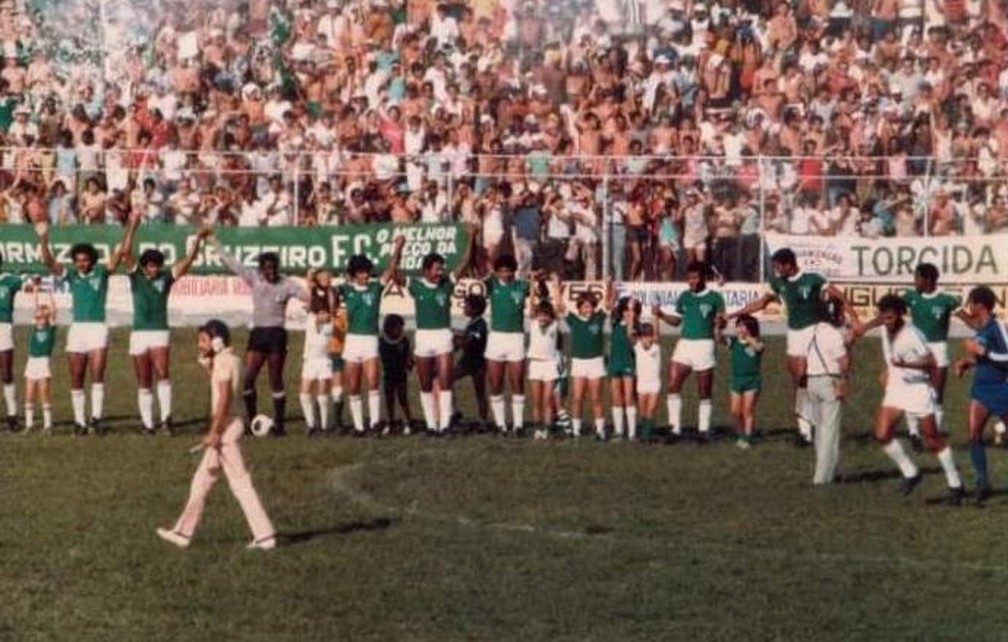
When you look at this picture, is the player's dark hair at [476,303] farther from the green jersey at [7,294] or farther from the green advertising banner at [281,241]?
the green advertising banner at [281,241]

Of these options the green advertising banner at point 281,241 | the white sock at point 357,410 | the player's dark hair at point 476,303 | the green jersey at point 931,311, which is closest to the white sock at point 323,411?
the white sock at point 357,410

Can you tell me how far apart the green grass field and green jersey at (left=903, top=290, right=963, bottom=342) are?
1.46m

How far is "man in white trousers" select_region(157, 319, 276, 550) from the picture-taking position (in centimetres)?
2152

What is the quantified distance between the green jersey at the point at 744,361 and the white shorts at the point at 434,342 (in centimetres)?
370

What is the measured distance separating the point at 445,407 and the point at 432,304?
1311mm

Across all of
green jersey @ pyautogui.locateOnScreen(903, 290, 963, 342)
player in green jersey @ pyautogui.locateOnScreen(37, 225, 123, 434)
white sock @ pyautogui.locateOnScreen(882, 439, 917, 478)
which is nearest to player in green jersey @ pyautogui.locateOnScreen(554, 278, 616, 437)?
green jersey @ pyautogui.locateOnScreen(903, 290, 963, 342)

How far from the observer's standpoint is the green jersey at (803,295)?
30.1 metres

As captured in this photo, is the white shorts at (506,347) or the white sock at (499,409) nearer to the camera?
the white sock at (499,409)

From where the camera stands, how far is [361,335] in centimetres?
3169

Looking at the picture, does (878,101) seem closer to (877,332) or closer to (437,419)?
(877,332)

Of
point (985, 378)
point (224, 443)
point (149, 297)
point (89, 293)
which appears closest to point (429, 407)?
point (149, 297)

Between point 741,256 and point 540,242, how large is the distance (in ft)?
11.5

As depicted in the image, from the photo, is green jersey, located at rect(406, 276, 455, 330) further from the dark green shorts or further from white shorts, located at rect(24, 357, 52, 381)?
white shorts, located at rect(24, 357, 52, 381)

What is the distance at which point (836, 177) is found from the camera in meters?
43.3
